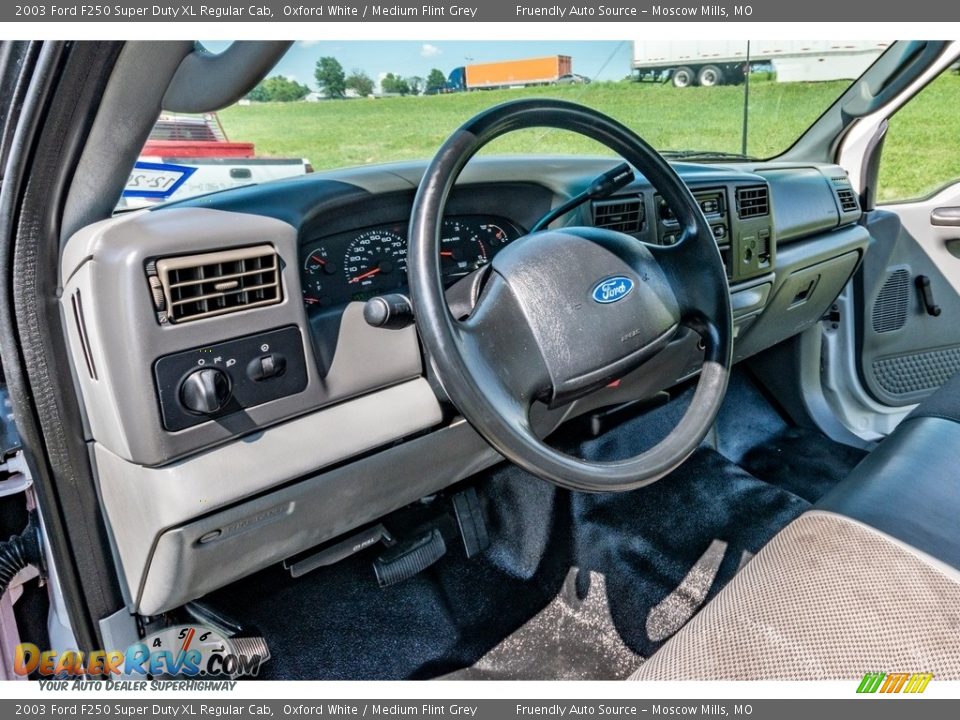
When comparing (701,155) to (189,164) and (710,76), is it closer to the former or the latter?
(710,76)

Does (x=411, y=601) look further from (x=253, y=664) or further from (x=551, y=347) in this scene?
(x=551, y=347)

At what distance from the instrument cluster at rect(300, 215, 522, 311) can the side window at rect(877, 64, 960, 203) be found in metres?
2.12

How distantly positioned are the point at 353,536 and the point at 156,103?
122 centimetres

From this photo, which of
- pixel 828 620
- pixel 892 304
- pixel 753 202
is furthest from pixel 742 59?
pixel 828 620

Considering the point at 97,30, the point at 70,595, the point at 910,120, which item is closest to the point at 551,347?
the point at 97,30

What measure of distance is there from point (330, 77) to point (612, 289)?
722mm

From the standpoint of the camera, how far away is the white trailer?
5.81ft

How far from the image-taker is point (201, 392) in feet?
4.14

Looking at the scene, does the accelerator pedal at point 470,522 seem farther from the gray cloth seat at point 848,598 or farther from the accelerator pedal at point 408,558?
the gray cloth seat at point 848,598

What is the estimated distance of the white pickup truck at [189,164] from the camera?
1279 millimetres

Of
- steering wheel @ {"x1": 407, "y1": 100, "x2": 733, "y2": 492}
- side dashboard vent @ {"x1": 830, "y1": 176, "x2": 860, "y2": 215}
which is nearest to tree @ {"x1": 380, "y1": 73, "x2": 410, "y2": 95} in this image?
steering wheel @ {"x1": 407, "y1": 100, "x2": 733, "y2": 492}

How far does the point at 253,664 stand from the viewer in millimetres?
1827

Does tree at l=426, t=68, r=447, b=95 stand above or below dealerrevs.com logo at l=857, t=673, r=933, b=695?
above

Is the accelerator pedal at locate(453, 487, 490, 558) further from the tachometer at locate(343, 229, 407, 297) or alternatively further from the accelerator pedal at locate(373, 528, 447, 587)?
the tachometer at locate(343, 229, 407, 297)
